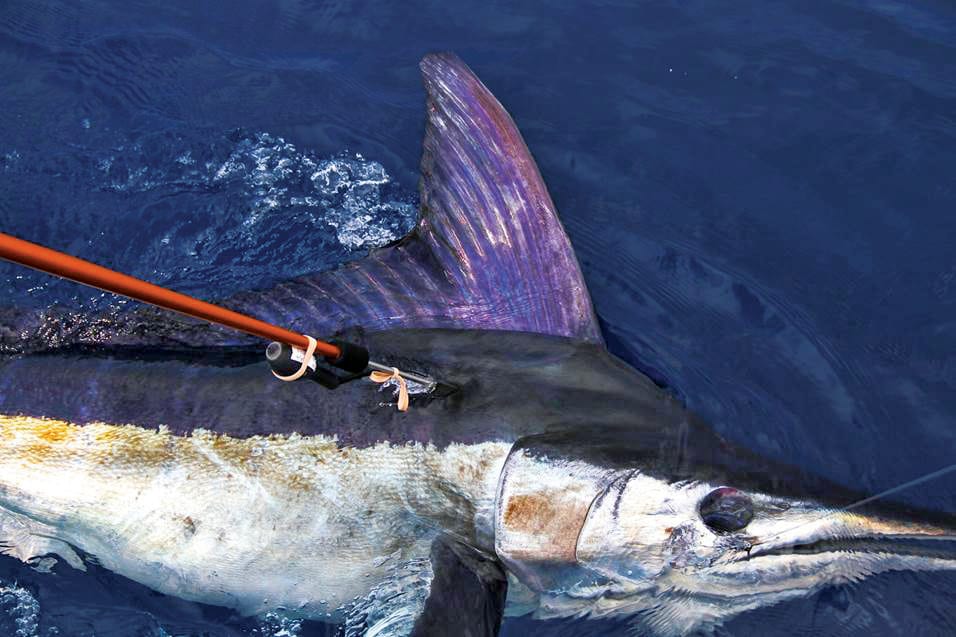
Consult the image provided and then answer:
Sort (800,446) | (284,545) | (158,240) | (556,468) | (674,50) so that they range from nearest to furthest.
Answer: (556,468), (284,545), (800,446), (158,240), (674,50)

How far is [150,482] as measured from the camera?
2971 mm

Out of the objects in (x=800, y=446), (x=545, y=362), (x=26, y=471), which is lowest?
(x=800, y=446)

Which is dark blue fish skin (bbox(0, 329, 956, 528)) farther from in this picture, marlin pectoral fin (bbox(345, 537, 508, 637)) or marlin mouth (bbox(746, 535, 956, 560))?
marlin pectoral fin (bbox(345, 537, 508, 637))

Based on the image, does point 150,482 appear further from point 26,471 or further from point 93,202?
point 93,202

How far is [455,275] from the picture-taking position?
3125 millimetres

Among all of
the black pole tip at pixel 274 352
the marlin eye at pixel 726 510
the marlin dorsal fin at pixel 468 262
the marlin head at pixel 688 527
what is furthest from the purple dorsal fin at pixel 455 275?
the black pole tip at pixel 274 352

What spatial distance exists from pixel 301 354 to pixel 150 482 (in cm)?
94

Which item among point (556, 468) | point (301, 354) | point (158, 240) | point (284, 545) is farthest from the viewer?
point (158, 240)

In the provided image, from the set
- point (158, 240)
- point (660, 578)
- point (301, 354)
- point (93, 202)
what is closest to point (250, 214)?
point (158, 240)

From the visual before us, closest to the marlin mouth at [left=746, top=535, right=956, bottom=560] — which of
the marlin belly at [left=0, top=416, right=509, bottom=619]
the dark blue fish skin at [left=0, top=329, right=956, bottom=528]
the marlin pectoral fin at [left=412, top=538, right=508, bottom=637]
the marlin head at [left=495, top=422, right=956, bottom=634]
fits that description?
the marlin head at [left=495, top=422, right=956, bottom=634]

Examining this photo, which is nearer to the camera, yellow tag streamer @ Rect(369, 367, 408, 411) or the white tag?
the white tag

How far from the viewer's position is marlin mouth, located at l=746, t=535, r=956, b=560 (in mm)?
2592

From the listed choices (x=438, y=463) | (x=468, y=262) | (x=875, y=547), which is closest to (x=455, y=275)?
(x=468, y=262)

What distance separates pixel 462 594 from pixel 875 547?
110 cm
